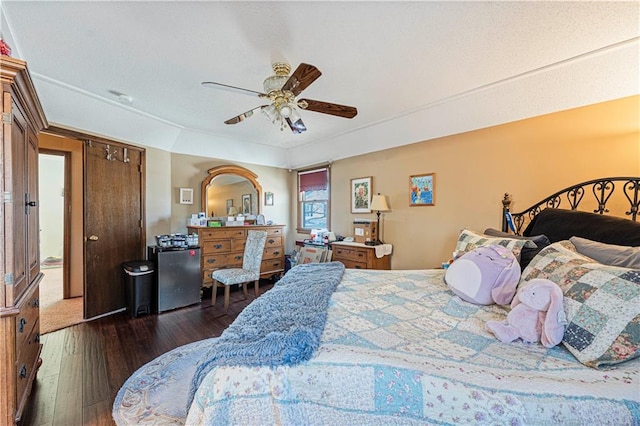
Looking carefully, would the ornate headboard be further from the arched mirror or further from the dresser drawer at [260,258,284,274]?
the arched mirror

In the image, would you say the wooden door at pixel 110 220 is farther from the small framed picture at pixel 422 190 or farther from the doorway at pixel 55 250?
the small framed picture at pixel 422 190

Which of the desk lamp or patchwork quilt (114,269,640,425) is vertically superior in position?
the desk lamp

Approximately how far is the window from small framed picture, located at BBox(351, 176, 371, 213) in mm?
583

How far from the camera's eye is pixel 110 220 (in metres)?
3.26

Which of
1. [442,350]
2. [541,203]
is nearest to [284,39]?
[442,350]

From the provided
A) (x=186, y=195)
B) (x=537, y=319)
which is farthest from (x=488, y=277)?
(x=186, y=195)

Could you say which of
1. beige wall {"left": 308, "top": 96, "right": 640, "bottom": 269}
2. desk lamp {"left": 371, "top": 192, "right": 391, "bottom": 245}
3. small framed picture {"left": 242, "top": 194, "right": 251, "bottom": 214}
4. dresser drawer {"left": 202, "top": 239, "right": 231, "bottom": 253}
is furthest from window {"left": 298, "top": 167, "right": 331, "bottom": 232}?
dresser drawer {"left": 202, "top": 239, "right": 231, "bottom": 253}

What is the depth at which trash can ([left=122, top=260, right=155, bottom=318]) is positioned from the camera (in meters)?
3.13

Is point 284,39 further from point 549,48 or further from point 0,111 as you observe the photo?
point 549,48

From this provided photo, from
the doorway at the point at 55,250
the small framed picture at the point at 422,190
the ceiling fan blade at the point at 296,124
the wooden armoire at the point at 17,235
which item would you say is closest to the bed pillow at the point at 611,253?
the small framed picture at the point at 422,190

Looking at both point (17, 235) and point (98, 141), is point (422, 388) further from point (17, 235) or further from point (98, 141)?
point (98, 141)

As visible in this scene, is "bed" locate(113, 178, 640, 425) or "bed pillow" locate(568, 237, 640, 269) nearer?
"bed" locate(113, 178, 640, 425)

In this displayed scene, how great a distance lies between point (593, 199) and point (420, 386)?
2.50m

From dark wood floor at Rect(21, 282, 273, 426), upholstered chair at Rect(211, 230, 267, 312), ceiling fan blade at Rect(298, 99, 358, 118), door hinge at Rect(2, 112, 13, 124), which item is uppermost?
ceiling fan blade at Rect(298, 99, 358, 118)
